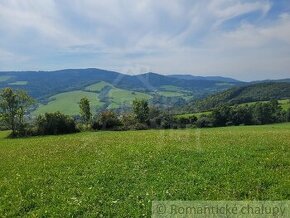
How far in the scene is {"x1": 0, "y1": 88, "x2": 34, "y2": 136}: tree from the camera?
79.4m

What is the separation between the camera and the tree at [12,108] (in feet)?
260

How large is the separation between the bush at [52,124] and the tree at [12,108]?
14.2ft

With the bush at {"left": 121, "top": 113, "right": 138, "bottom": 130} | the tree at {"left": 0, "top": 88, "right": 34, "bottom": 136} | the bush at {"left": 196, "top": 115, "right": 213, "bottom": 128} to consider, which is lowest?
the bush at {"left": 196, "top": 115, "right": 213, "bottom": 128}

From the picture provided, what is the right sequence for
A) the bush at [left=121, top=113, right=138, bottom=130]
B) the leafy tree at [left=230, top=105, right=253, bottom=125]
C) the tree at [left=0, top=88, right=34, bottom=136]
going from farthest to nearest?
the leafy tree at [left=230, top=105, right=253, bottom=125] < the bush at [left=121, top=113, right=138, bottom=130] < the tree at [left=0, top=88, right=34, bottom=136]

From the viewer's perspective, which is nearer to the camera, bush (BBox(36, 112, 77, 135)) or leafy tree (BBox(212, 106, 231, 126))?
bush (BBox(36, 112, 77, 135))

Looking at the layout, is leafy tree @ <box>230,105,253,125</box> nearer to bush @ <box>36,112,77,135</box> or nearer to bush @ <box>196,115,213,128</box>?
bush @ <box>196,115,213,128</box>

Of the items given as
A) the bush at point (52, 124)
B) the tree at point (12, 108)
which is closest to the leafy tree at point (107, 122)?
the bush at point (52, 124)

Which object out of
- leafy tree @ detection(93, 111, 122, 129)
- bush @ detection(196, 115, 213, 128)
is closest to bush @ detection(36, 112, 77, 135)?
leafy tree @ detection(93, 111, 122, 129)

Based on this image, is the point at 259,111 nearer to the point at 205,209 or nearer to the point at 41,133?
the point at 41,133

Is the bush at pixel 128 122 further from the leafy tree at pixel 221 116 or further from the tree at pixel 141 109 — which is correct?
the leafy tree at pixel 221 116

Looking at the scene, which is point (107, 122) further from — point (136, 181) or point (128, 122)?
point (136, 181)

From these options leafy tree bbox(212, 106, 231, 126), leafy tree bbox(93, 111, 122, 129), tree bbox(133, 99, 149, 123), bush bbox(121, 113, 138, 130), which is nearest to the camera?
leafy tree bbox(93, 111, 122, 129)

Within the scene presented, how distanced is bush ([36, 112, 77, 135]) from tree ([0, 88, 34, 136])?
4334mm

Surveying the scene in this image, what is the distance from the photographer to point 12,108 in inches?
3179
